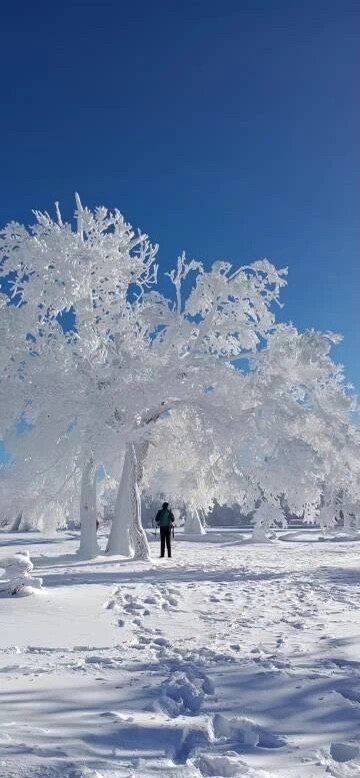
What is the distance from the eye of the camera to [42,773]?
138 inches

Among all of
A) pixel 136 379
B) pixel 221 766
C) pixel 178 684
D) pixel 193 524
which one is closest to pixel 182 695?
pixel 178 684

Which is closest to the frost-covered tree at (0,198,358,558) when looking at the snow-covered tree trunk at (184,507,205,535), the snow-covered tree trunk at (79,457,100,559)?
the snow-covered tree trunk at (79,457,100,559)

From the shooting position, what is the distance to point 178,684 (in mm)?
5574

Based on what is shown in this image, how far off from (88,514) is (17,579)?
31.3ft

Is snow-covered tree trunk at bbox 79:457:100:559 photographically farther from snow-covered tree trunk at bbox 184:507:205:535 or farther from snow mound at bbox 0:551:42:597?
snow-covered tree trunk at bbox 184:507:205:535

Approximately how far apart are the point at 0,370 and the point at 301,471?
8.97 m

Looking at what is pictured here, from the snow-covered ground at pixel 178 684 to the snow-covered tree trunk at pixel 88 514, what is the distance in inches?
307

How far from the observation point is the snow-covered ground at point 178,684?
3904mm

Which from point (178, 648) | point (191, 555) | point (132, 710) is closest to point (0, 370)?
point (191, 555)

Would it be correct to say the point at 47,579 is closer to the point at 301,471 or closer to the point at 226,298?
the point at 301,471

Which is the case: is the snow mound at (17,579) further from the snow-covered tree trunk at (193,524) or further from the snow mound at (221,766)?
the snow-covered tree trunk at (193,524)

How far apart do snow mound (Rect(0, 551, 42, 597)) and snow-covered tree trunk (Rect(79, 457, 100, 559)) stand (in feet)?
28.4

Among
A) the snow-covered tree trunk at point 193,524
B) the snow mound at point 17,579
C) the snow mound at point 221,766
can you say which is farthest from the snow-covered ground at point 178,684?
the snow-covered tree trunk at point 193,524

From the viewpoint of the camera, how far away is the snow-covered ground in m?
3.90
